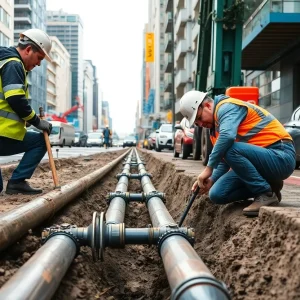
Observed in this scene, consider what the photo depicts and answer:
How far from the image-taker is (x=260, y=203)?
4023 millimetres

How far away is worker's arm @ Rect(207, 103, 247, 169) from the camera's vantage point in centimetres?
388

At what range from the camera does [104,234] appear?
3445 millimetres

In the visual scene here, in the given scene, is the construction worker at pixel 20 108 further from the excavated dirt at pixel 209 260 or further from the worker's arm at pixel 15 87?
the excavated dirt at pixel 209 260

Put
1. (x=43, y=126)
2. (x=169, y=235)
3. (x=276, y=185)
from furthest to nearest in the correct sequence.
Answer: (x=43, y=126) → (x=276, y=185) → (x=169, y=235)

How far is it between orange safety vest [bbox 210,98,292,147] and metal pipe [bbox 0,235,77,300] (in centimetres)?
173

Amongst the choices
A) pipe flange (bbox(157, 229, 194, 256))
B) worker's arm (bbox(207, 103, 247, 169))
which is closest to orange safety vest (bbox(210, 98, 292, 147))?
worker's arm (bbox(207, 103, 247, 169))

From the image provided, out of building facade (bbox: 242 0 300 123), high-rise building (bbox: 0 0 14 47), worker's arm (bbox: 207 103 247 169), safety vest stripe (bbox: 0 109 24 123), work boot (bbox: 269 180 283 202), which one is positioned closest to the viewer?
worker's arm (bbox: 207 103 247 169)

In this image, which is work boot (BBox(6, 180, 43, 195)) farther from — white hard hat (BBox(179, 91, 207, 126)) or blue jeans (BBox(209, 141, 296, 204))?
blue jeans (BBox(209, 141, 296, 204))

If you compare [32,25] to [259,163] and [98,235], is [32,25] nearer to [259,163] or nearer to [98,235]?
[259,163]

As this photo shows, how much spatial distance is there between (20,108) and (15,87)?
0.84 feet

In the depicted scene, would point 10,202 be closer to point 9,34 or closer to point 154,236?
point 154,236

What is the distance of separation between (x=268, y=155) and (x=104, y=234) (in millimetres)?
1579

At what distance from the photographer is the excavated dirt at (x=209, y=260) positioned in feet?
8.90

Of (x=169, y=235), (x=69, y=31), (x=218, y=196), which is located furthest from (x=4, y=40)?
(x=69, y=31)
